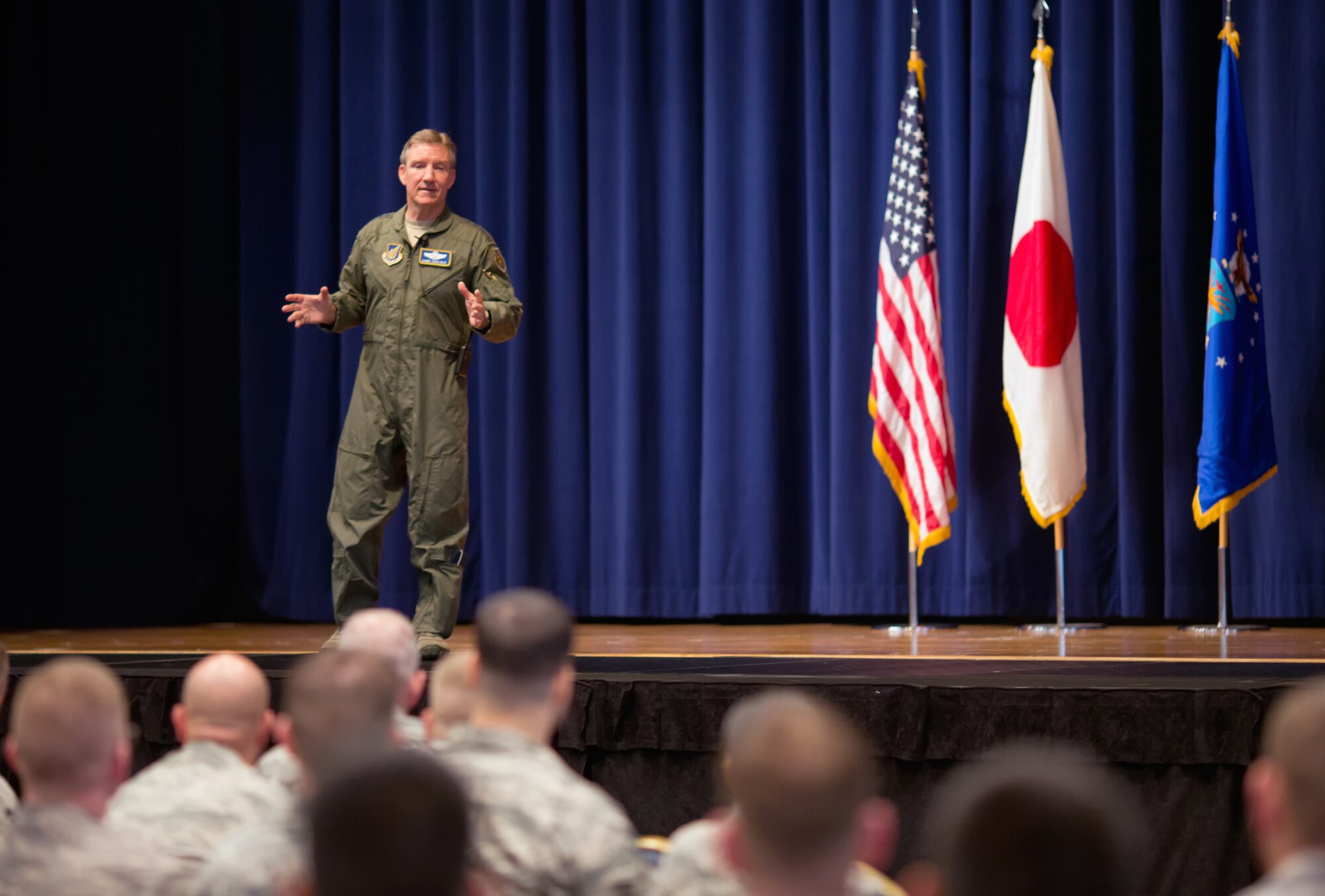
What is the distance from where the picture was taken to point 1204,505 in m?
5.92

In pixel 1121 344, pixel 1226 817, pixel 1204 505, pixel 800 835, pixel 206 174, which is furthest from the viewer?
pixel 206 174

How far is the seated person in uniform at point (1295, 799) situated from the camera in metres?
1.38

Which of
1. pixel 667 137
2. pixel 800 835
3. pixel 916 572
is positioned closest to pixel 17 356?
pixel 667 137

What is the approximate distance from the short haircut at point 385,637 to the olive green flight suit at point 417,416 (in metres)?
2.37

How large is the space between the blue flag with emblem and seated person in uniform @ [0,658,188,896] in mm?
4865

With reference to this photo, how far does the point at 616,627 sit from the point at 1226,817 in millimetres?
3452

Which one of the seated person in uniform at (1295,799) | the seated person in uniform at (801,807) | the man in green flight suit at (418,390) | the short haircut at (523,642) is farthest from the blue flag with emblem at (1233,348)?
the seated person in uniform at (801,807)

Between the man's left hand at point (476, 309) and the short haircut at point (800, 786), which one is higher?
the man's left hand at point (476, 309)

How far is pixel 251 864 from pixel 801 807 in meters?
0.63

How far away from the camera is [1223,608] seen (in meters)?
5.83

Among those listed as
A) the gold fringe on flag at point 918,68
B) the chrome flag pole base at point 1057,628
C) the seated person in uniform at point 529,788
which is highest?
the gold fringe on flag at point 918,68

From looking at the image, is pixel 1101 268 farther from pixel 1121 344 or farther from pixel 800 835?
pixel 800 835

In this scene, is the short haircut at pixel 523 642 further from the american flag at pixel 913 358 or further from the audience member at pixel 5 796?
the american flag at pixel 913 358

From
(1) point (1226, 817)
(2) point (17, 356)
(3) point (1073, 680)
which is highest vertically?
(2) point (17, 356)
